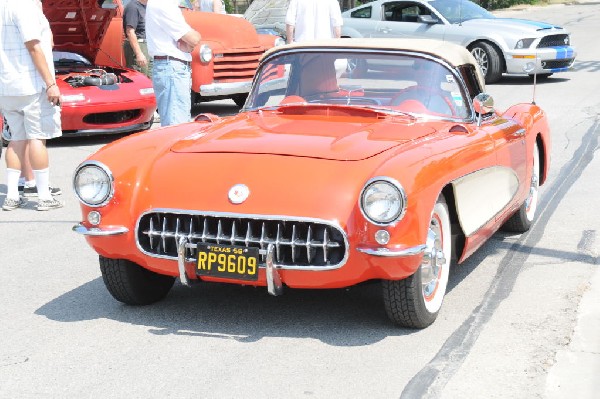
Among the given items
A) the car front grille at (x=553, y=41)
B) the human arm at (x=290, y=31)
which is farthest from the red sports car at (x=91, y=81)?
the car front grille at (x=553, y=41)

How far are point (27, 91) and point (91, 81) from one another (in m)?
3.46

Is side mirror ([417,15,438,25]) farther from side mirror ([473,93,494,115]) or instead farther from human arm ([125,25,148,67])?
side mirror ([473,93,494,115])

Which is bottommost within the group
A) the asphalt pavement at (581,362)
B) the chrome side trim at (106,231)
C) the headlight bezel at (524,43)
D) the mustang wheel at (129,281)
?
the asphalt pavement at (581,362)

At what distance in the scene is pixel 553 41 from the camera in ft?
53.6

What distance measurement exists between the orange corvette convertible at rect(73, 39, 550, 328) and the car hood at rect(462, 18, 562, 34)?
1055 centimetres

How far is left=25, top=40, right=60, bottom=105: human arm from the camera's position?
25.7 ft

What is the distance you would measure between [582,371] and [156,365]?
187cm

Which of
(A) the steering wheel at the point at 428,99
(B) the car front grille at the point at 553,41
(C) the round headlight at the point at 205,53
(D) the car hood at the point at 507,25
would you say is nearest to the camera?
(A) the steering wheel at the point at 428,99

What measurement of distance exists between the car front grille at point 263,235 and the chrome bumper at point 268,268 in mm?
24

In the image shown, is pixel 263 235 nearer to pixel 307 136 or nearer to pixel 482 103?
pixel 307 136

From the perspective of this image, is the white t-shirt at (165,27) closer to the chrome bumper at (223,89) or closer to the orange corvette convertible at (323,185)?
the orange corvette convertible at (323,185)

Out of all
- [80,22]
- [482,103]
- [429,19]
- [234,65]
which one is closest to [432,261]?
[482,103]

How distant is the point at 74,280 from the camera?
20.1 ft

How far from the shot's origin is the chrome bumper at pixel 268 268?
4750 mm
